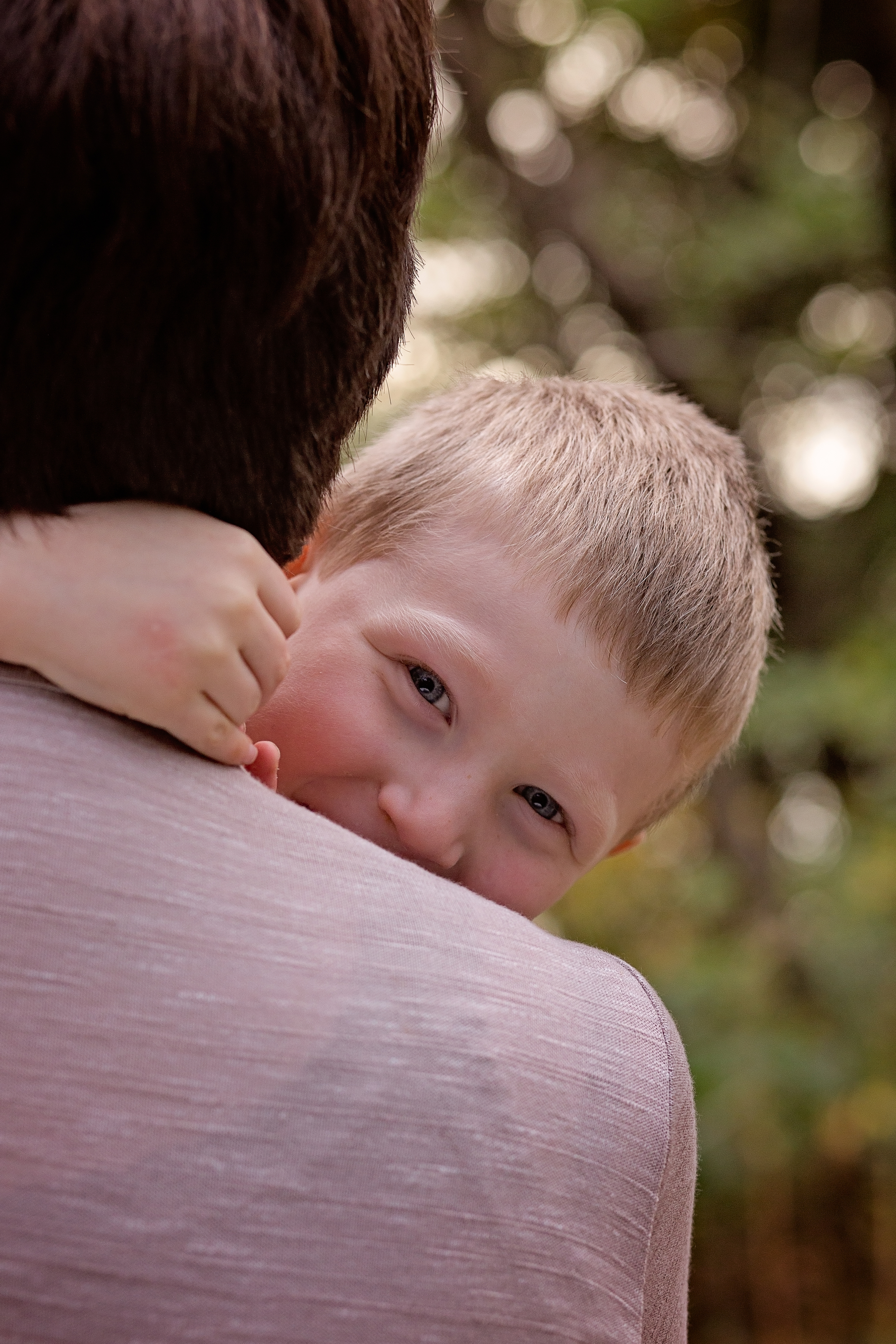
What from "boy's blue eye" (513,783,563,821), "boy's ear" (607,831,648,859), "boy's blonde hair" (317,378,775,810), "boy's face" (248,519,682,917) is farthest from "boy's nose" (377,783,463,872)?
"boy's ear" (607,831,648,859)

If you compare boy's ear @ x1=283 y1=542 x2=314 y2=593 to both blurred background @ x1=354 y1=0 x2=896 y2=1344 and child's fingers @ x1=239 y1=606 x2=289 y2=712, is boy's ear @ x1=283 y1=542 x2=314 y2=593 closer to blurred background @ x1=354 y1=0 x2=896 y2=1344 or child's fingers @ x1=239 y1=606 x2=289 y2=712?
child's fingers @ x1=239 y1=606 x2=289 y2=712

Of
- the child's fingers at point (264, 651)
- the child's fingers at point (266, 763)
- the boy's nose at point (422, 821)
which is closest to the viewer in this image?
the child's fingers at point (264, 651)

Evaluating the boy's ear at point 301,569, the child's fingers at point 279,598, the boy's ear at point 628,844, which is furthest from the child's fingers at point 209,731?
the boy's ear at point 628,844

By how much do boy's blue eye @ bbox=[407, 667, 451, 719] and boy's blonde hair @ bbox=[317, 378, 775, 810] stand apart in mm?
155

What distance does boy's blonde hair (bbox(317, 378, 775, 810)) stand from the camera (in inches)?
60.6

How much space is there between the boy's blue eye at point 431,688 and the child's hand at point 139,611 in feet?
1.82

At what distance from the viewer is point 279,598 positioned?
100 centimetres

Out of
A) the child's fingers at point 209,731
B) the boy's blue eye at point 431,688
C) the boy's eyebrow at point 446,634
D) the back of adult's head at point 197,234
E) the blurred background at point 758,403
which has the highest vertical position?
the back of adult's head at point 197,234

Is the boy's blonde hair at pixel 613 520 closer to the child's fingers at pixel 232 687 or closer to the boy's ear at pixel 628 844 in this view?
the boy's ear at pixel 628 844

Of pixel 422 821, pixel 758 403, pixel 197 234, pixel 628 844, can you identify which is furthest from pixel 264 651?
pixel 758 403

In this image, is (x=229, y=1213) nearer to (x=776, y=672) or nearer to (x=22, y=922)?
(x=22, y=922)

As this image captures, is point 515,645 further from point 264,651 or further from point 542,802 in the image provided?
point 264,651

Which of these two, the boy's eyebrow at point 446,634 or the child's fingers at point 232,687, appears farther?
the boy's eyebrow at point 446,634

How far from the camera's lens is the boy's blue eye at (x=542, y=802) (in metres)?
1.55
